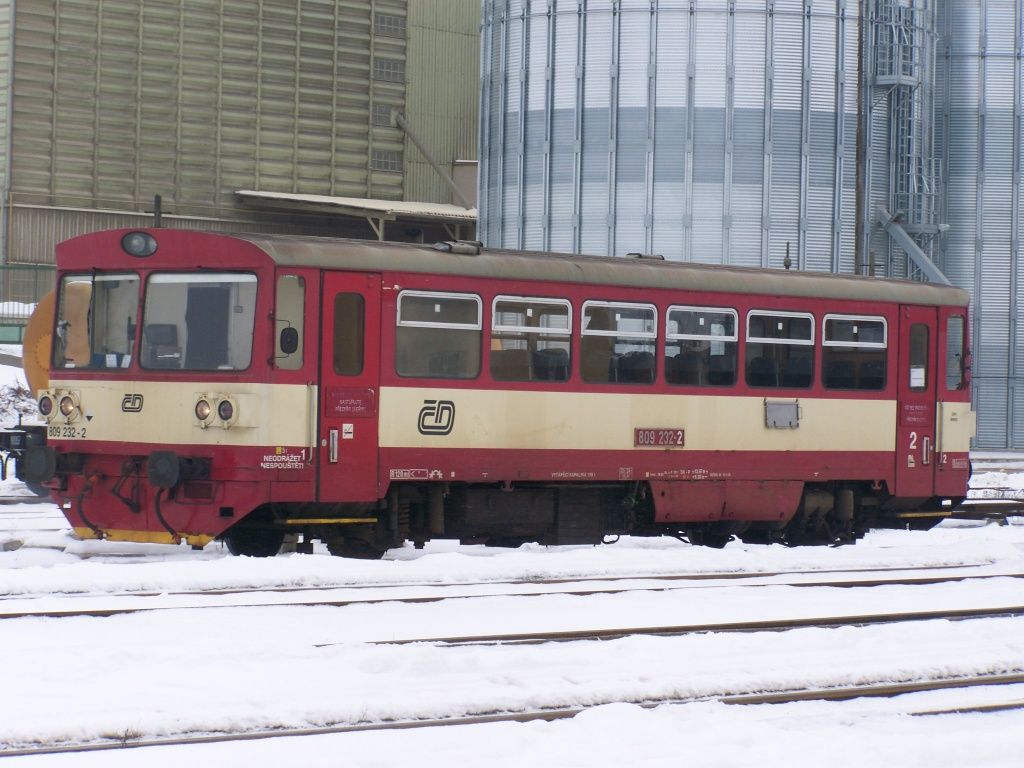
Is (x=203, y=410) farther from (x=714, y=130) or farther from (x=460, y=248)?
(x=714, y=130)

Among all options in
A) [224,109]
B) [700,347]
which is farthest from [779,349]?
[224,109]

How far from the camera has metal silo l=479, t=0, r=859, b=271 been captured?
32750 mm

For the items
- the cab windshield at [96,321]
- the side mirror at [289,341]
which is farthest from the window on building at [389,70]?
the side mirror at [289,341]

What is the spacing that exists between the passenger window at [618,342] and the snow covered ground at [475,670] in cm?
241

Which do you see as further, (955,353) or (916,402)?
(955,353)

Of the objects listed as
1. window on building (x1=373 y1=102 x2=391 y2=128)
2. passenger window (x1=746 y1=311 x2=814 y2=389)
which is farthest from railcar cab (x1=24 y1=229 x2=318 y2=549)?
window on building (x1=373 y1=102 x2=391 y2=128)

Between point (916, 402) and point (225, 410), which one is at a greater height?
point (916, 402)

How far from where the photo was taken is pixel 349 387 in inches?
568

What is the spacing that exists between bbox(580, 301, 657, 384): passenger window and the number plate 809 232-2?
0.51 meters

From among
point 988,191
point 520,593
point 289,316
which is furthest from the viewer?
point 988,191

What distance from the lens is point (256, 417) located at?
13953 millimetres

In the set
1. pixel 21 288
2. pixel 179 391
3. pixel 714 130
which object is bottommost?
pixel 179 391

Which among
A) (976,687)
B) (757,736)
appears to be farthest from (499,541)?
(757,736)

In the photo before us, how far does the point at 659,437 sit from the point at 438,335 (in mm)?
2824
